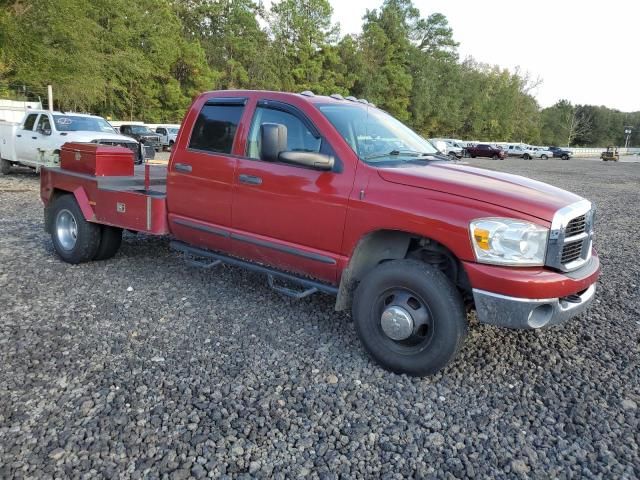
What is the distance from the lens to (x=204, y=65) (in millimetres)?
48312

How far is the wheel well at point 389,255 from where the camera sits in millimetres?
3653

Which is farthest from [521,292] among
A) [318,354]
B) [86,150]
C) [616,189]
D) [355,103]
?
[616,189]

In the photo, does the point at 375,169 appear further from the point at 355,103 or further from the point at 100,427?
the point at 100,427

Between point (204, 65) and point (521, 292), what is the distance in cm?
4958

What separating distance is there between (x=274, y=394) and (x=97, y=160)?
371cm

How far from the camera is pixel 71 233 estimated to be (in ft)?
19.7

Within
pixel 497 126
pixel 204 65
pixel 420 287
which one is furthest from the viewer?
pixel 497 126

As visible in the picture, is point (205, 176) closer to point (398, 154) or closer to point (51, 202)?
point (398, 154)

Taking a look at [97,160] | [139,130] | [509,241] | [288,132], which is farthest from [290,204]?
[139,130]

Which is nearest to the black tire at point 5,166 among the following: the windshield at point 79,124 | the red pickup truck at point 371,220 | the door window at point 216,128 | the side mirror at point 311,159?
the windshield at point 79,124

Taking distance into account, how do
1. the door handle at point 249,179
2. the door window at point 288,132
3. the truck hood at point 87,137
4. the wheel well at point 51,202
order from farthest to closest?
the truck hood at point 87,137 → the wheel well at point 51,202 → the door handle at point 249,179 → the door window at point 288,132

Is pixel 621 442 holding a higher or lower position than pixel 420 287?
lower

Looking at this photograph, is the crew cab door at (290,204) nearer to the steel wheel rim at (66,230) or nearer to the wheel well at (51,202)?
the steel wheel rim at (66,230)

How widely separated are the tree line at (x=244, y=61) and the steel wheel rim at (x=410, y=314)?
24.7 meters
